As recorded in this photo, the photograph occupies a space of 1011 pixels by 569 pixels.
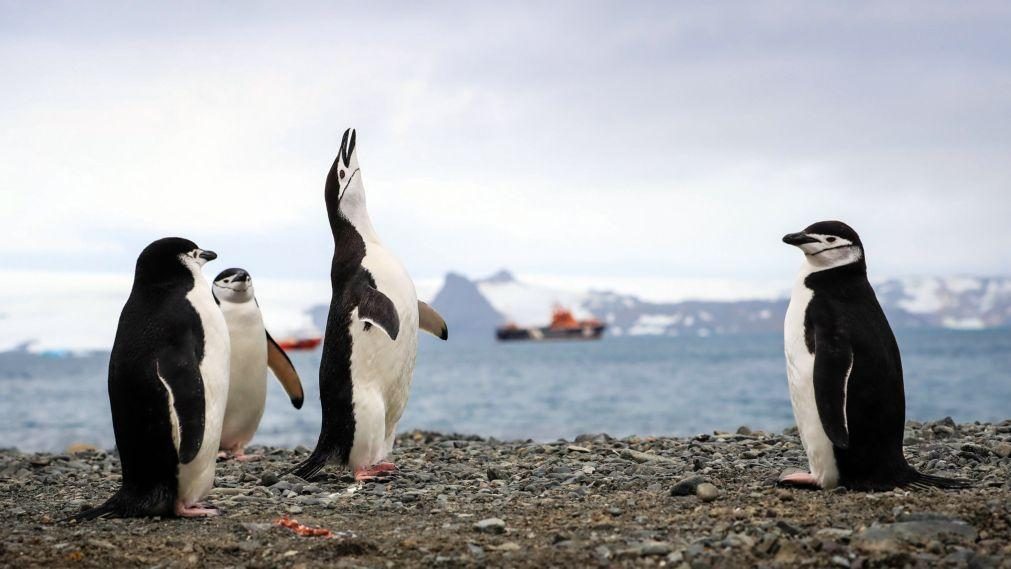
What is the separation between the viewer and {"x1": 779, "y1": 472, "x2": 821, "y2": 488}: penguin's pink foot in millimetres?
5500

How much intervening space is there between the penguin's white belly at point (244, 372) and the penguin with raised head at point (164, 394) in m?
2.70

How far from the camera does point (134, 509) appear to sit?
543 centimetres

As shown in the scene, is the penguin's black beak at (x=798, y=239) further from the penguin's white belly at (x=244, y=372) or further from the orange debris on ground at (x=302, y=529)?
the penguin's white belly at (x=244, y=372)

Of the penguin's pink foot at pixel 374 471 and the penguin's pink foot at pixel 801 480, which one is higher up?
the penguin's pink foot at pixel 801 480

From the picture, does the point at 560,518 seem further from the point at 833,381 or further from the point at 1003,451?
the point at 1003,451

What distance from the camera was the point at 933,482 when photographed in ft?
17.8

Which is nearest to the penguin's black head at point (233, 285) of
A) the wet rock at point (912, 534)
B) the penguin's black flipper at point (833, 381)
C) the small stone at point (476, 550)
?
the small stone at point (476, 550)

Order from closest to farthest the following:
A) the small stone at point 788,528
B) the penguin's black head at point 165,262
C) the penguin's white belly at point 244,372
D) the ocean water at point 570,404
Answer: the small stone at point 788,528
the penguin's black head at point 165,262
the penguin's white belly at point 244,372
the ocean water at point 570,404

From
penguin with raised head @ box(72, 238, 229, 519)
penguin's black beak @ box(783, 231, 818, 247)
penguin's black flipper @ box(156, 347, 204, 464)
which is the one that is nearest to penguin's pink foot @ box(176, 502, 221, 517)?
penguin with raised head @ box(72, 238, 229, 519)

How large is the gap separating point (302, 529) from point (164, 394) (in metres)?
1.07

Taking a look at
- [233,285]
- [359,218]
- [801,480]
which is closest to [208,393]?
[359,218]

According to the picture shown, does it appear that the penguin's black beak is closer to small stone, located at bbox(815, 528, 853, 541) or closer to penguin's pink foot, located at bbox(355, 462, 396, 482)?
small stone, located at bbox(815, 528, 853, 541)

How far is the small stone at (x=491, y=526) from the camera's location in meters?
4.70

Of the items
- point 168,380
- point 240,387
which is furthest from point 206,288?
point 240,387
